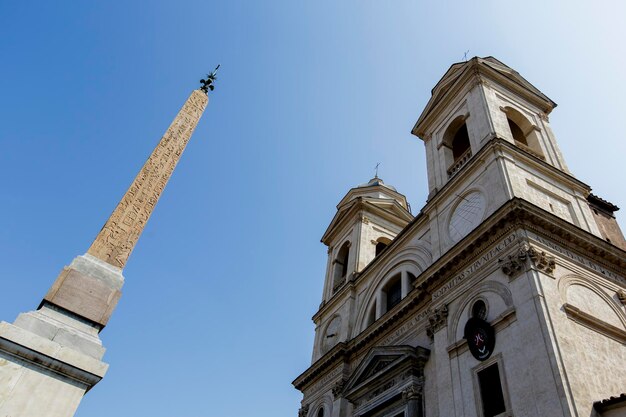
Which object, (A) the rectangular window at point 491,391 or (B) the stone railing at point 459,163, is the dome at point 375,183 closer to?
(B) the stone railing at point 459,163

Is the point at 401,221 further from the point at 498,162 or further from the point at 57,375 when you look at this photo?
the point at 57,375

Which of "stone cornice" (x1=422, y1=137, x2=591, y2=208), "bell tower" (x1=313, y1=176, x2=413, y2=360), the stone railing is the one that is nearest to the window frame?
"stone cornice" (x1=422, y1=137, x2=591, y2=208)

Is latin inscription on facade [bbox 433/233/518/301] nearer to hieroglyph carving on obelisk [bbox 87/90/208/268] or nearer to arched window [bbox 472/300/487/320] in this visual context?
arched window [bbox 472/300/487/320]

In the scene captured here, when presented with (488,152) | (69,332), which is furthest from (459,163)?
(69,332)

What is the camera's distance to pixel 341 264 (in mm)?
26297

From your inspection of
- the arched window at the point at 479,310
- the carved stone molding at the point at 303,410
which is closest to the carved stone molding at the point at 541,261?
the arched window at the point at 479,310

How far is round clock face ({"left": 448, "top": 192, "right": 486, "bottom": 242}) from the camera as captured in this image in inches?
598

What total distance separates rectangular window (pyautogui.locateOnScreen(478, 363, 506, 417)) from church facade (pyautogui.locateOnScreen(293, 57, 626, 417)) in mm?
24

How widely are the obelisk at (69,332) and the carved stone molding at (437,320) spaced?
887cm

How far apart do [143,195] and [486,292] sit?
8.93m

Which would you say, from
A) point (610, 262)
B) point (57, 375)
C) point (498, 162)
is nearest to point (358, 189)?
point (498, 162)

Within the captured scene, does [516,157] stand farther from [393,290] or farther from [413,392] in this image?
[413,392]

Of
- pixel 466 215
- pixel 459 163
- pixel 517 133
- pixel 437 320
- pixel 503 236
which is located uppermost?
pixel 517 133

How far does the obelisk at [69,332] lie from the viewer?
572cm
